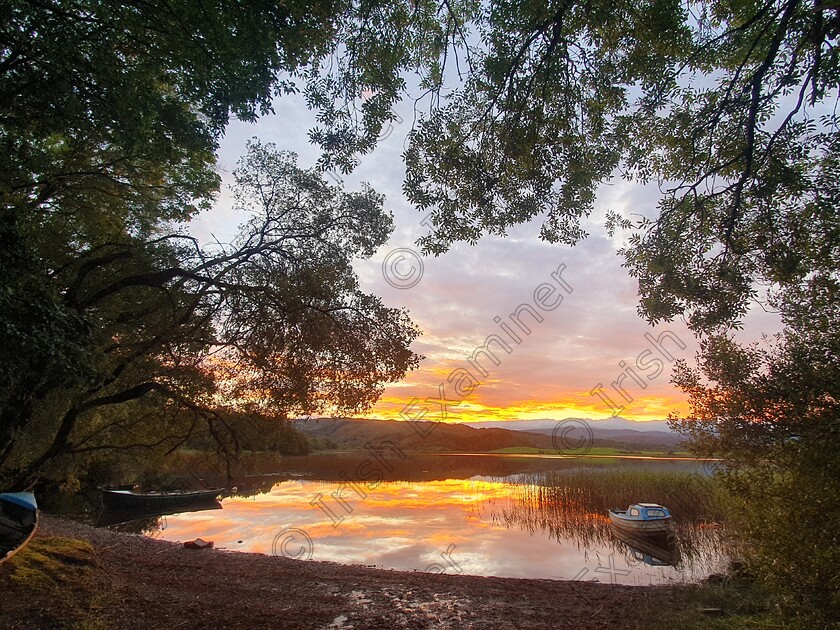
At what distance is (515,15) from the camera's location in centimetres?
473

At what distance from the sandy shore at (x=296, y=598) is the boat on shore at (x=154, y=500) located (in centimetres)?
1313

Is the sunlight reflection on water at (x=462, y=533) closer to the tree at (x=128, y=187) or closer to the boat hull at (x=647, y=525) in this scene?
the boat hull at (x=647, y=525)

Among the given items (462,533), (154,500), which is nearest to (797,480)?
(462,533)

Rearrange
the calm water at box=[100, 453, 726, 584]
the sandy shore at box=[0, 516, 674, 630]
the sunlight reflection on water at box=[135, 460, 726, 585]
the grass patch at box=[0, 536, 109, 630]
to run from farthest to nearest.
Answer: the calm water at box=[100, 453, 726, 584] < the sunlight reflection on water at box=[135, 460, 726, 585] < the sandy shore at box=[0, 516, 674, 630] < the grass patch at box=[0, 536, 109, 630]

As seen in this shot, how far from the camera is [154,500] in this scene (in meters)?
23.5

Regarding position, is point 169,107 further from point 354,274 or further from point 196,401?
point 196,401

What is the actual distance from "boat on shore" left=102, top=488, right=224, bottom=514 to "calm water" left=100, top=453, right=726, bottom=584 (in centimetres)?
153

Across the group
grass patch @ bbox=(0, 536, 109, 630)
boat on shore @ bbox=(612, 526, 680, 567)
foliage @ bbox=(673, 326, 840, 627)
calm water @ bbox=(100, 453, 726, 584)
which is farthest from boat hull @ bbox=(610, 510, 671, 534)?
grass patch @ bbox=(0, 536, 109, 630)

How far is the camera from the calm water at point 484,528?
45.3 ft

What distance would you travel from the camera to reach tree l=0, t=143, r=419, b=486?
25.5 feet

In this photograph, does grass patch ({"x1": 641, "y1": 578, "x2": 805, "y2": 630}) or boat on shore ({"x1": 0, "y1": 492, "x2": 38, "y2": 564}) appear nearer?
grass patch ({"x1": 641, "y1": 578, "x2": 805, "y2": 630})

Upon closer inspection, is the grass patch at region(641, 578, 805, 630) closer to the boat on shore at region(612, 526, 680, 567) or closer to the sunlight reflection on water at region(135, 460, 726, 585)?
the sunlight reflection on water at region(135, 460, 726, 585)

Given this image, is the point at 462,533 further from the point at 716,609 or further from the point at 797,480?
the point at 797,480

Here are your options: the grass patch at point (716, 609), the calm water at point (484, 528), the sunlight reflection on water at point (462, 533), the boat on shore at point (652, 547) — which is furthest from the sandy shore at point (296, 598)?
the boat on shore at point (652, 547)
